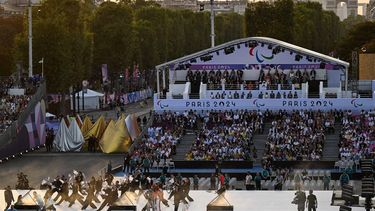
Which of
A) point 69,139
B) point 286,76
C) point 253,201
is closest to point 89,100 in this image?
point 286,76

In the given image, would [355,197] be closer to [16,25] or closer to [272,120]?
[272,120]

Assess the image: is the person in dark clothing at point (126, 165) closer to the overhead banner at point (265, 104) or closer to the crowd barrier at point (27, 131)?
the crowd barrier at point (27, 131)

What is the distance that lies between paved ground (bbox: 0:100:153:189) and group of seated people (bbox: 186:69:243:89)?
9.27 meters

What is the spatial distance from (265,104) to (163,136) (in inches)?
287

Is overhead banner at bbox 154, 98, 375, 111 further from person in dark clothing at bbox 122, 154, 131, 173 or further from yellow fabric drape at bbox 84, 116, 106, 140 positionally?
person in dark clothing at bbox 122, 154, 131, 173

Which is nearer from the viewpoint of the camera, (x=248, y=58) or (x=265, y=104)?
(x=265, y=104)

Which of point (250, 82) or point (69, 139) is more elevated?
point (250, 82)

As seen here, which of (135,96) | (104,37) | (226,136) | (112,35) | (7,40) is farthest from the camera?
(7,40)

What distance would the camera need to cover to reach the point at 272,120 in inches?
2090

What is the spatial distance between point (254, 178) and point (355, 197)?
8673mm

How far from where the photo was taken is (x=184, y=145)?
4984 centimetres

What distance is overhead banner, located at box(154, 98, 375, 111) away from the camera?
177ft

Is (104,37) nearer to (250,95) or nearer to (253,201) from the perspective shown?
(250,95)

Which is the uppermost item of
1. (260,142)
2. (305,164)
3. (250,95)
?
(250,95)
